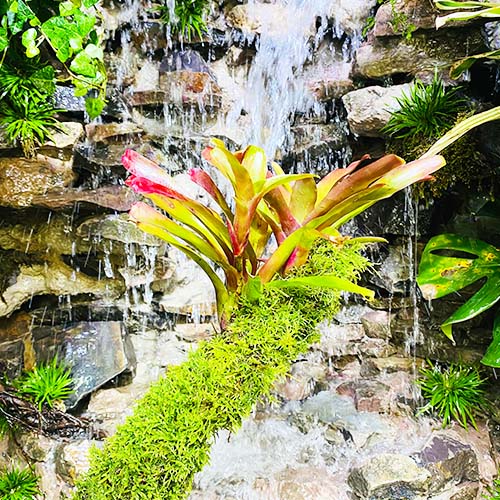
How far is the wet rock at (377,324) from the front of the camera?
3117 mm

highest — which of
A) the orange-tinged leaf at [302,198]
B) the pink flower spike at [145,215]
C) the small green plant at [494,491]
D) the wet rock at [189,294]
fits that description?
the orange-tinged leaf at [302,198]

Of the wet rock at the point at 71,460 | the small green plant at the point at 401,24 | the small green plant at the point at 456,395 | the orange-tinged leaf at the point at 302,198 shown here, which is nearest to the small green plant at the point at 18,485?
the wet rock at the point at 71,460

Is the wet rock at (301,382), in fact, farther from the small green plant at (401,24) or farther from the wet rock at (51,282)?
the small green plant at (401,24)

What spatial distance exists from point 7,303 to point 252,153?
2.33 meters

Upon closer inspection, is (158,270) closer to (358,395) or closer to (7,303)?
(7,303)

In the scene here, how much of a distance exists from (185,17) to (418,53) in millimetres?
1606

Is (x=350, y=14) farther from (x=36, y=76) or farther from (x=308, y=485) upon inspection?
(x=308, y=485)

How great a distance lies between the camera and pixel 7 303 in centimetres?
273

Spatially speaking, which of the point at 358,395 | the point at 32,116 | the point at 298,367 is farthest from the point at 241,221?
the point at 298,367

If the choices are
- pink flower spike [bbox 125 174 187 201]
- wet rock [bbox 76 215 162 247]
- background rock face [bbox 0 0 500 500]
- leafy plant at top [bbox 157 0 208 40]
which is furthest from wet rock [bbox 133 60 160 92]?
pink flower spike [bbox 125 174 187 201]

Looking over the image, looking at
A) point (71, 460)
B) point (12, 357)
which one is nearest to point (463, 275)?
point (71, 460)

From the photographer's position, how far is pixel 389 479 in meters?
2.04

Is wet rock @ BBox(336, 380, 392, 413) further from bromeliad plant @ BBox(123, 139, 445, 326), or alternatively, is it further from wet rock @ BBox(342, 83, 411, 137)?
bromeliad plant @ BBox(123, 139, 445, 326)

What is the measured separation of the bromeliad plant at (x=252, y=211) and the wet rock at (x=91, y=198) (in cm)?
167
